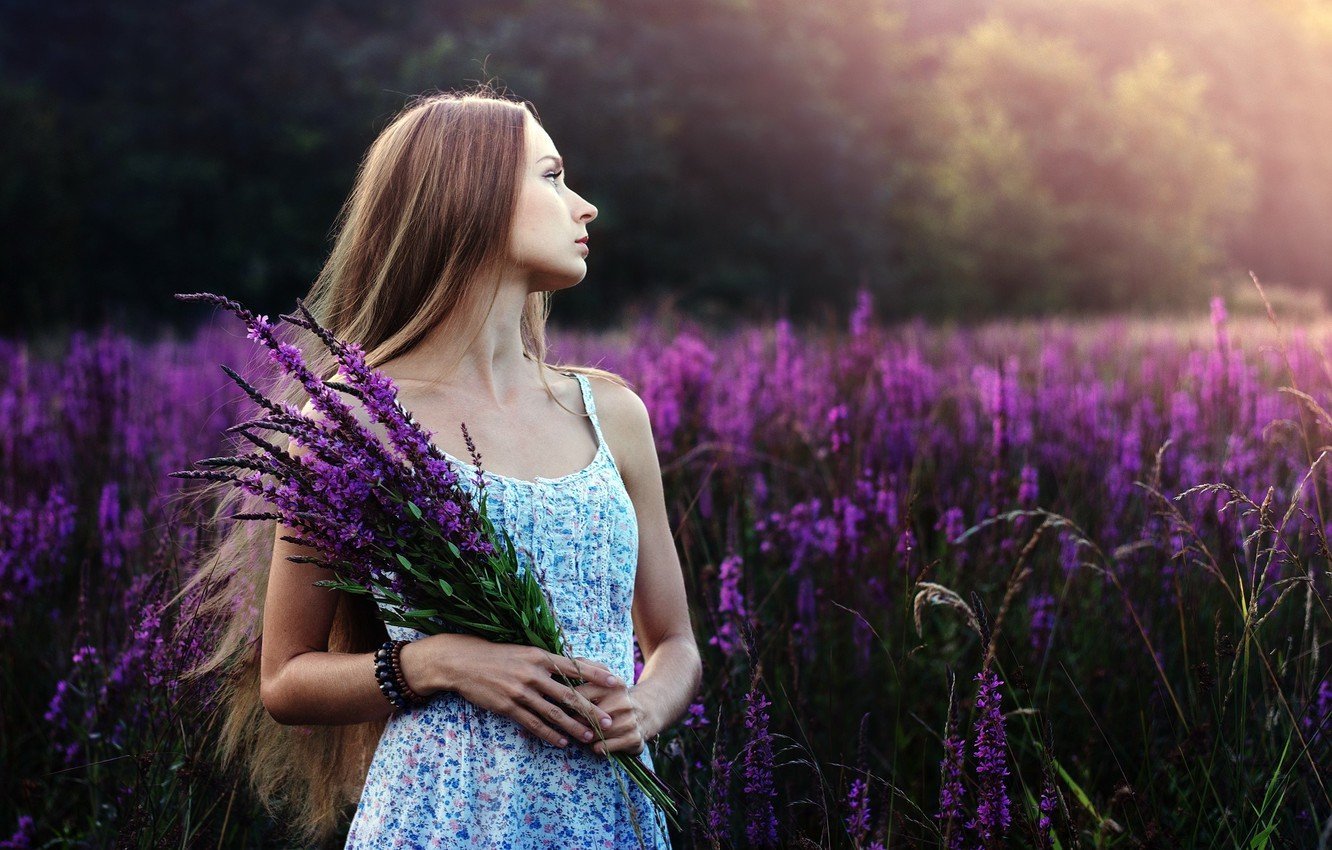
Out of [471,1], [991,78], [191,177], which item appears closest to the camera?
[191,177]

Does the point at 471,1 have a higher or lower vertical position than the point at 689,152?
higher

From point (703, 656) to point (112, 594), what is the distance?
1.54 m

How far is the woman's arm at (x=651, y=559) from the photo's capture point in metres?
1.88

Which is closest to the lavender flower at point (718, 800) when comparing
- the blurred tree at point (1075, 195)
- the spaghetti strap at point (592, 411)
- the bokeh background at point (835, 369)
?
the bokeh background at point (835, 369)

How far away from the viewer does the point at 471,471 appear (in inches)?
67.4

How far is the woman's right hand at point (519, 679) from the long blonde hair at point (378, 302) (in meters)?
0.31

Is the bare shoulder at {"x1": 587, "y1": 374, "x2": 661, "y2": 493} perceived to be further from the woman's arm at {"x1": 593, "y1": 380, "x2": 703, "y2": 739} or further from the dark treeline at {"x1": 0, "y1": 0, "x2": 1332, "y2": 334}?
the dark treeline at {"x1": 0, "y1": 0, "x2": 1332, "y2": 334}

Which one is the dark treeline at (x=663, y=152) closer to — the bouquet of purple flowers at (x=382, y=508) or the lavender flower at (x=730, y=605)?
the lavender flower at (x=730, y=605)

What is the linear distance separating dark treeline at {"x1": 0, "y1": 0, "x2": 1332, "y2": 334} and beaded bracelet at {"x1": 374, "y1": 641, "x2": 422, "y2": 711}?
12.0 meters

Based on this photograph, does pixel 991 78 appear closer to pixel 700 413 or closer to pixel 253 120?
pixel 253 120

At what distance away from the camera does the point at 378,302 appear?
1.97m

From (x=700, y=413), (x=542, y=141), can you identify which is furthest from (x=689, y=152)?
(x=542, y=141)

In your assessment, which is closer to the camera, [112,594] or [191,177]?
[112,594]

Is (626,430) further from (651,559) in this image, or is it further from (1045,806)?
(1045,806)
